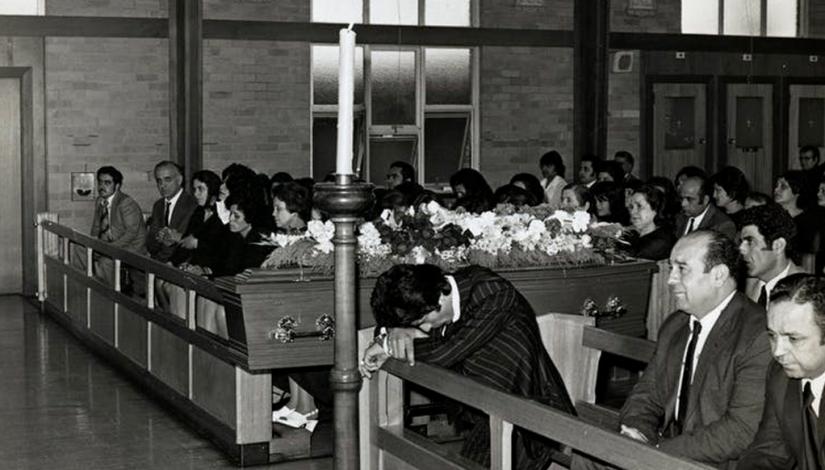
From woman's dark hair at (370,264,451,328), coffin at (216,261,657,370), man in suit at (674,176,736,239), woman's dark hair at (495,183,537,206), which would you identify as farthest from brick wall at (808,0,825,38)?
woman's dark hair at (370,264,451,328)

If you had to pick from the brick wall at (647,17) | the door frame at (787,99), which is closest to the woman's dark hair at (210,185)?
the brick wall at (647,17)

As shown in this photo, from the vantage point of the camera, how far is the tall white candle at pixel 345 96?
367 centimetres

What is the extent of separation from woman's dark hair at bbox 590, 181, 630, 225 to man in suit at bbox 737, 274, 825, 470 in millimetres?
5601

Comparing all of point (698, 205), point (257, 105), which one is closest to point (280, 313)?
point (698, 205)

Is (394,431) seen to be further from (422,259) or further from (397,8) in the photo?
(397,8)

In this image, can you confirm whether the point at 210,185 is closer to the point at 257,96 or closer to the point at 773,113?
the point at 257,96

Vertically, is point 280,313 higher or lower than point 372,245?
lower

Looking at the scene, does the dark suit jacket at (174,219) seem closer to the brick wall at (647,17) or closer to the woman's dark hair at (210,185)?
the woman's dark hair at (210,185)

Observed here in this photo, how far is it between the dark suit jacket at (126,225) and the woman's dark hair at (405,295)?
20.6ft

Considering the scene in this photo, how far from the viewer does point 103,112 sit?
13258 mm

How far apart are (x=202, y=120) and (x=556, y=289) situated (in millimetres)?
6981

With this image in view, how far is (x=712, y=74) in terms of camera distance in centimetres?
1537

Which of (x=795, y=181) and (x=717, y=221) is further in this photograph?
(x=795, y=181)

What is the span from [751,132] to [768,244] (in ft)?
34.3
